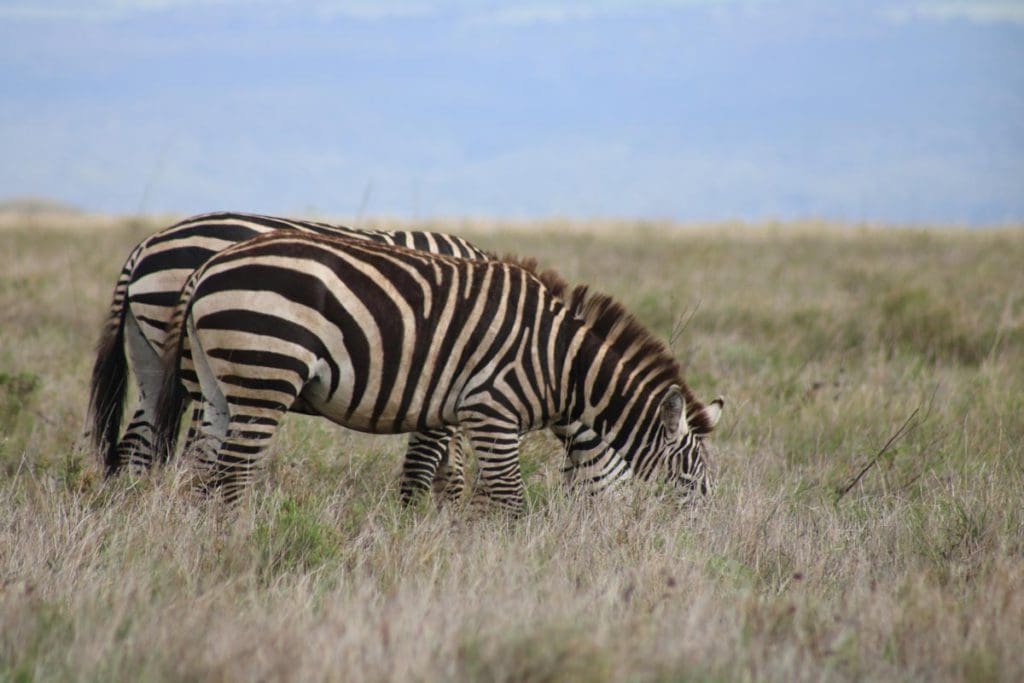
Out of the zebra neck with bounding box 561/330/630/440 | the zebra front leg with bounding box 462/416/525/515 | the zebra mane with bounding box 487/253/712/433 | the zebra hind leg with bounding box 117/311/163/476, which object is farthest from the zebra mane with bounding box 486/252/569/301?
the zebra hind leg with bounding box 117/311/163/476

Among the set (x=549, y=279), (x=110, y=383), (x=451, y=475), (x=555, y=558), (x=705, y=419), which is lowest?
(x=451, y=475)

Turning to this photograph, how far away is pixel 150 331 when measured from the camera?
6266mm

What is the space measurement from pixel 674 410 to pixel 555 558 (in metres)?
1.49

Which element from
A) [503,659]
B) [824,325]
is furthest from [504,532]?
[824,325]

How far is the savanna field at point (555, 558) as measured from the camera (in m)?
3.57

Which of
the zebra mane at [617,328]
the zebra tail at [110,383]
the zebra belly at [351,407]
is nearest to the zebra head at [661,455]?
the zebra mane at [617,328]

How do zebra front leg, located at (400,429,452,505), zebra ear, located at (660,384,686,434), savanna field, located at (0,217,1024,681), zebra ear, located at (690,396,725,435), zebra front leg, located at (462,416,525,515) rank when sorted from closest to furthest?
savanna field, located at (0,217,1024,681), zebra front leg, located at (462,416,525,515), zebra ear, located at (660,384,686,434), zebra ear, located at (690,396,725,435), zebra front leg, located at (400,429,452,505)

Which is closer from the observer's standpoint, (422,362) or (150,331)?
(422,362)

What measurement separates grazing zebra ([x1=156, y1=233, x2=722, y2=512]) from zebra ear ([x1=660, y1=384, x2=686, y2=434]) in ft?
0.04

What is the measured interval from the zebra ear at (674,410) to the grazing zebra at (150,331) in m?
1.38

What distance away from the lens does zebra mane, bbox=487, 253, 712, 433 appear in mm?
6074

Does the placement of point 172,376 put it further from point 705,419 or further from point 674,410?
point 705,419

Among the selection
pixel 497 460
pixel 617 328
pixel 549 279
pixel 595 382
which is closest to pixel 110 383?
pixel 497 460

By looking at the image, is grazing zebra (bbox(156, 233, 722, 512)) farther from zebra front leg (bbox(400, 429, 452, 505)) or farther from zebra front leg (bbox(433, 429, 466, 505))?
zebra front leg (bbox(433, 429, 466, 505))
